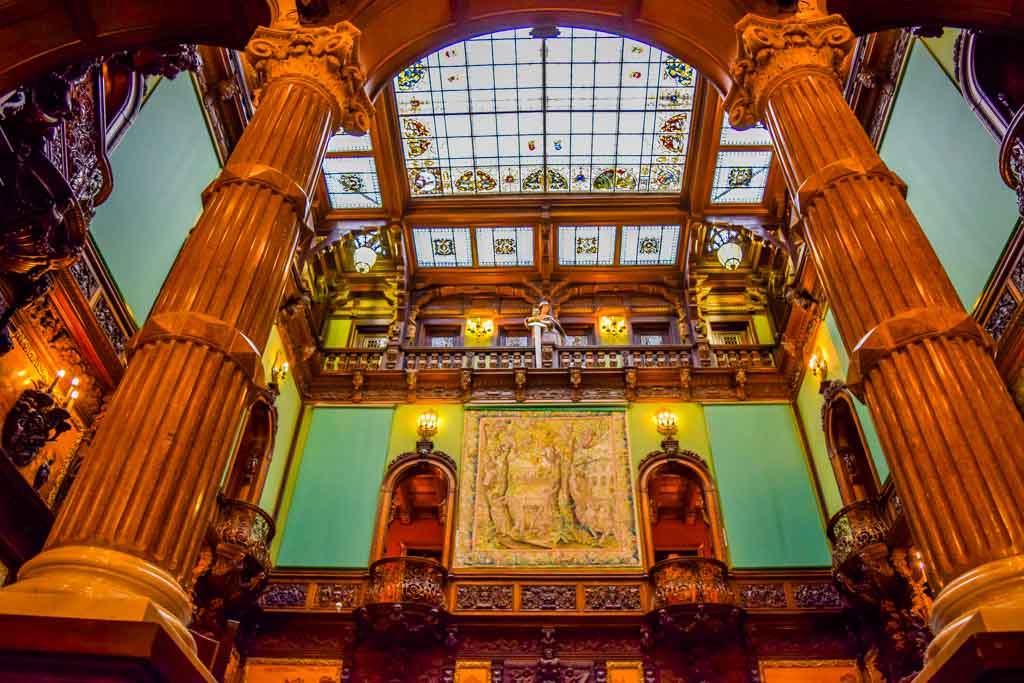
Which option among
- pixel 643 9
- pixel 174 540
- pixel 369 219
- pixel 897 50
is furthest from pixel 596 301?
pixel 174 540

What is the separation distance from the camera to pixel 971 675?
288 cm

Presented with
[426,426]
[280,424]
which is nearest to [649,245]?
[426,426]

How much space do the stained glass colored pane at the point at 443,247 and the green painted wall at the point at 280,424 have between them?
4280 mm

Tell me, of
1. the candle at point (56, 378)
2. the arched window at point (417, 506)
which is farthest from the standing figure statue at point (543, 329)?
the candle at point (56, 378)

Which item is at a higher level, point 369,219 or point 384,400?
point 369,219

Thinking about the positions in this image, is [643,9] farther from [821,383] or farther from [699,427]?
[699,427]

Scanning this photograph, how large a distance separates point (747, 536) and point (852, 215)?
28.2ft

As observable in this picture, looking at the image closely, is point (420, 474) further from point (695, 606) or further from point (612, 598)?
point (695, 606)

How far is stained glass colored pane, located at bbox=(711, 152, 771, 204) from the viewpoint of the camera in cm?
1482

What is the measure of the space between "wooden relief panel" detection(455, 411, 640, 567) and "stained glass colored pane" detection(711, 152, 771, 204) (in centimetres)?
519

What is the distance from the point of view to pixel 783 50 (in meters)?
6.43

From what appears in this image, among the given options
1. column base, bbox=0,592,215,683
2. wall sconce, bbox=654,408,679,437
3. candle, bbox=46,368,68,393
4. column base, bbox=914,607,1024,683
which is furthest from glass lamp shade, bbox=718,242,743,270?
column base, bbox=0,592,215,683

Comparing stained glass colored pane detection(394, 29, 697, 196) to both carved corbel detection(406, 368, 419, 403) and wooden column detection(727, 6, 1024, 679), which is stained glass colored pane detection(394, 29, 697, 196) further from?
wooden column detection(727, 6, 1024, 679)

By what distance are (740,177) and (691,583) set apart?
8.24m
